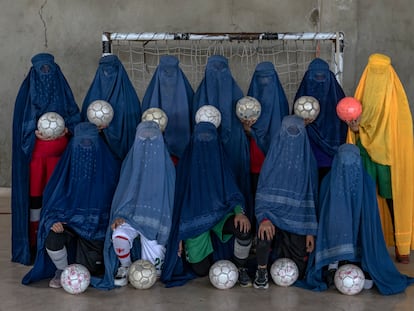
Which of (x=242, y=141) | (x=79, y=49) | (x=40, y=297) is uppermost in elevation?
(x=79, y=49)

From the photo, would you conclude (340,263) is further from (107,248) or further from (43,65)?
(43,65)

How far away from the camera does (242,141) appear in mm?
5473

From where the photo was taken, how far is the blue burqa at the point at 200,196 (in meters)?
4.80

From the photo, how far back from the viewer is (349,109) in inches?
197

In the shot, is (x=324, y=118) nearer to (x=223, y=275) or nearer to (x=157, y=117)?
(x=157, y=117)

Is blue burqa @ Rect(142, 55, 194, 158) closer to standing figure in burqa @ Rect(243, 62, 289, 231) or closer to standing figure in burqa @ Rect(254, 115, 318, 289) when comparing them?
standing figure in burqa @ Rect(243, 62, 289, 231)

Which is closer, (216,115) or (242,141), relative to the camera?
(216,115)

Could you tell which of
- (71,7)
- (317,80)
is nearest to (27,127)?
(317,80)

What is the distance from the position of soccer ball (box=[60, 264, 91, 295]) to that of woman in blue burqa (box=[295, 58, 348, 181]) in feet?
6.27

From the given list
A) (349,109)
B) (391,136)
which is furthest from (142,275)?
(391,136)

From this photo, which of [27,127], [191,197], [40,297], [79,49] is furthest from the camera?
[79,49]

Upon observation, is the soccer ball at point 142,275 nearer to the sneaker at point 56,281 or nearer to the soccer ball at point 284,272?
the sneaker at point 56,281

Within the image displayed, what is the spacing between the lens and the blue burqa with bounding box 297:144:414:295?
455 cm

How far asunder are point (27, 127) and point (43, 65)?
0.50 metres
